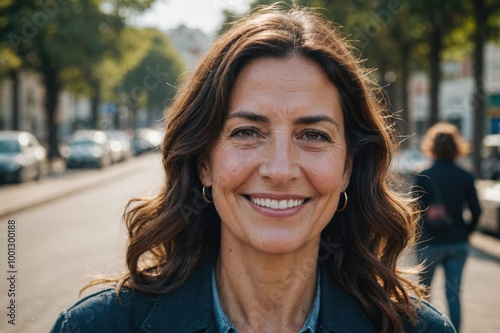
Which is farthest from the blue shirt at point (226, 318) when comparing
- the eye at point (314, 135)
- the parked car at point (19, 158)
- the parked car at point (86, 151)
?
the parked car at point (86, 151)

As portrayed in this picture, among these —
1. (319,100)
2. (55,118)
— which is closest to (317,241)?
(319,100)

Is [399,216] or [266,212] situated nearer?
[266,212]

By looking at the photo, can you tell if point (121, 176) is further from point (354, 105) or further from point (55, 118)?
point (354, 105)

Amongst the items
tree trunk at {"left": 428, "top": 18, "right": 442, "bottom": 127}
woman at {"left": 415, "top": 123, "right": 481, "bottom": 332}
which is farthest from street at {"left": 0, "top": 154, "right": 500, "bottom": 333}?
tree trunk at {"left": 428, "top": 18, "right": 442, "bottom": 127}

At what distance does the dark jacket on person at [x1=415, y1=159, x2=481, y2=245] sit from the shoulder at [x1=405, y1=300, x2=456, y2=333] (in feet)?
14.4

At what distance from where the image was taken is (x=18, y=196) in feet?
68.9

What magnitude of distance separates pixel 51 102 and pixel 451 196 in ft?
116

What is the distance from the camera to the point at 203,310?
2.32 metres

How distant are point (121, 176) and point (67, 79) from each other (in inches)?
475

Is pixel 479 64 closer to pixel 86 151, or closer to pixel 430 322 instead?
pixel 430 322

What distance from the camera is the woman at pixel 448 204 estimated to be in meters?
6.70

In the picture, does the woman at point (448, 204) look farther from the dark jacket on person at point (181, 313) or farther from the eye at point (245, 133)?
the eye at point (245, 133)

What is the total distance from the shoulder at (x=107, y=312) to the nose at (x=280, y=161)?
1.83 ft

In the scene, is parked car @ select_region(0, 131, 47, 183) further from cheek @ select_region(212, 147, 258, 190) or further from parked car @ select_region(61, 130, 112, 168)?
cheek @ select_region(212, 147, 258, 190)
